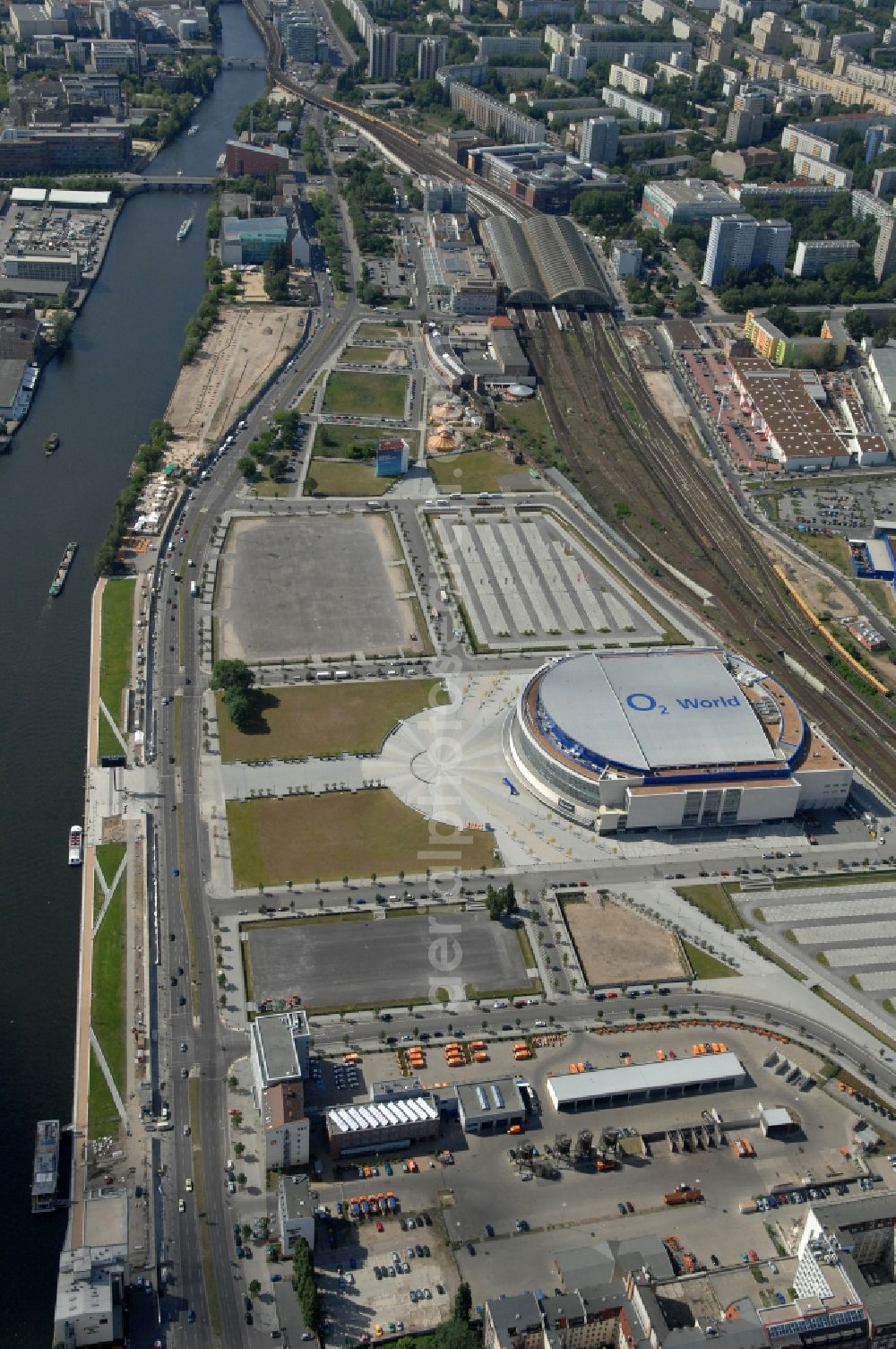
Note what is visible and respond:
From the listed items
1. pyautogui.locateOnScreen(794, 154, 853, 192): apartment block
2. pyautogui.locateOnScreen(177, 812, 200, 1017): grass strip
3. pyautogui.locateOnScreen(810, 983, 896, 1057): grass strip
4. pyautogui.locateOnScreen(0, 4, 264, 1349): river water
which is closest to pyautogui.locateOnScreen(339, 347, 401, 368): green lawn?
pyautogui.locateOnScreen(0, 4, 264, 1349): river water

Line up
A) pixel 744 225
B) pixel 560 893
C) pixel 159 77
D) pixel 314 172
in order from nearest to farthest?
pixel 560 893 < pixel 744 225 < pixel 314 172 < pixel 159 77

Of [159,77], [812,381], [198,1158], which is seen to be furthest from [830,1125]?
[159,77]

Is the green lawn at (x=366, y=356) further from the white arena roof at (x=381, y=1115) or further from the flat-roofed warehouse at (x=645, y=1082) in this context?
the white arena roof at (x=381, y=1115)

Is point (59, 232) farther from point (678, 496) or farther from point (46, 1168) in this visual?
point (46, 1168)

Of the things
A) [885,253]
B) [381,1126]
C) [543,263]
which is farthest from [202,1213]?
[885,253]

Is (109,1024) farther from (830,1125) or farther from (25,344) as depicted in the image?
(25,344)
